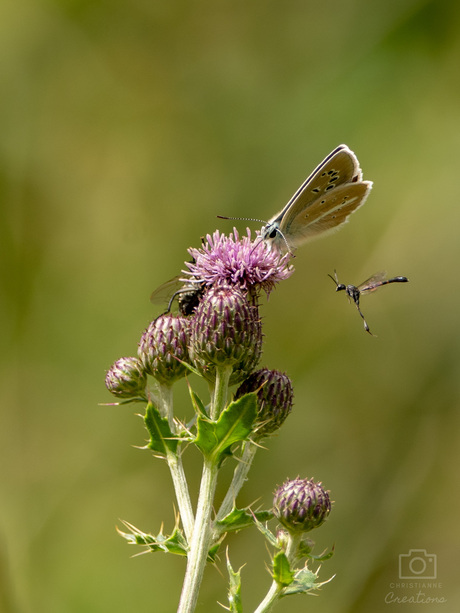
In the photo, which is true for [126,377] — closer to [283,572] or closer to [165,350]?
[165,350]

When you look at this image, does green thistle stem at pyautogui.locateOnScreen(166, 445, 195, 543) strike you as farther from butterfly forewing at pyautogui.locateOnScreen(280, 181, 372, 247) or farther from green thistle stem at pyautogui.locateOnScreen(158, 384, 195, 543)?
butterfly forewing at pyautogui.locateOnScreen(280, 181, 372, 247)

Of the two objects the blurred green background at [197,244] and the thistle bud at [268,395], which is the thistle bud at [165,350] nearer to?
the thistle bud at [268,395]

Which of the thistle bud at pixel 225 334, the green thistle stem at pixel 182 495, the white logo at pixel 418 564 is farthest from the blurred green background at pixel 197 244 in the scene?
the green thistle stem at pixel 182 495

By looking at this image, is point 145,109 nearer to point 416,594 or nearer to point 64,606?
point 64,606

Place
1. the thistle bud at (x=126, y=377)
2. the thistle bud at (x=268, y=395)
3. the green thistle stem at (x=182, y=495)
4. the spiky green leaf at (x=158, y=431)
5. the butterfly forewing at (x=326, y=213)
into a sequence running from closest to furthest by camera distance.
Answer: the green thistle stem at (x=182, y=495) → the spiky green leaf at (x=158, y=431) → the thistle bud at (x=268, y=395) → the thistle bud at (x=126, y=377) → the butterfly forewing at (x=326, y=213)

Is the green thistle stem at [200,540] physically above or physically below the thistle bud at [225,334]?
below

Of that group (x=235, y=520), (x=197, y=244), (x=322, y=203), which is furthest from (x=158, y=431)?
(x=197, y=244)

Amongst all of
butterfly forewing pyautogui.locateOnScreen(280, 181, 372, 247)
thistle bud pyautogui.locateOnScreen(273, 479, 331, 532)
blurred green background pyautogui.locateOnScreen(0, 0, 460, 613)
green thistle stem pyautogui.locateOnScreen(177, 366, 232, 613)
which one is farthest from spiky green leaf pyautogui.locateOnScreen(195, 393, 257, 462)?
blurred green background pyautogui.locateOnScreen(0, 0, 460, 613)
